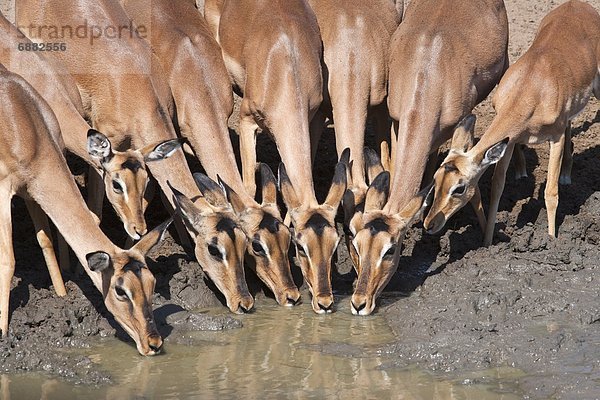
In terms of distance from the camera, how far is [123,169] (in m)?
11.7

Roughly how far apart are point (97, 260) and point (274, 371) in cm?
167

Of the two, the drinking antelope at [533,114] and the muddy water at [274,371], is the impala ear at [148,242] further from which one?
the drinking antelope at [533,114]

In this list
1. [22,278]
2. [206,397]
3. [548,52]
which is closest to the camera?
[206,397]

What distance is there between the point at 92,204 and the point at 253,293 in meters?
2.02

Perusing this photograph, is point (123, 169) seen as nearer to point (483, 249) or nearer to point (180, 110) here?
point (180, 110)

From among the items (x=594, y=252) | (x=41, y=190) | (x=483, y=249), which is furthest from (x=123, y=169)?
(x=594, y=252)

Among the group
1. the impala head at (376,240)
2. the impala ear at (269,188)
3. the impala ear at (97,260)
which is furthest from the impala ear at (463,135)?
the impala ear at (97,260)

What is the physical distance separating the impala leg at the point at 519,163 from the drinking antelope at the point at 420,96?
33.4 inches

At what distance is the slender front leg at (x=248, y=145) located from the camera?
13.2 meters

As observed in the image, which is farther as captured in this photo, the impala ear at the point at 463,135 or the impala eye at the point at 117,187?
the impala ear at the point at 463,135

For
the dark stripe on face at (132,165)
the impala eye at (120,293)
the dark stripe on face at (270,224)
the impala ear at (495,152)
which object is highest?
the impala ear at (495,152)

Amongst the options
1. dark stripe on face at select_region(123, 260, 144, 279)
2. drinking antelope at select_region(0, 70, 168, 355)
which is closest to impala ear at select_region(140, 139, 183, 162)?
drinking antelope at select_region(0, 70, 168, 355)

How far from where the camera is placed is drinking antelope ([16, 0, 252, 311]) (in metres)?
12.2

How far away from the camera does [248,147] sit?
1329 cm
